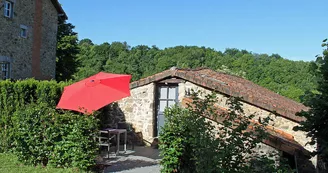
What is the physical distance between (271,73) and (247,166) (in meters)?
27.8

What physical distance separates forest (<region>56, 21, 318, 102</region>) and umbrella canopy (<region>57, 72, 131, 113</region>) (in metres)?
16.0

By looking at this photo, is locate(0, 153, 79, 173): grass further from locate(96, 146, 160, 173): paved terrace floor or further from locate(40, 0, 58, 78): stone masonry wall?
locate(40, 0, 58, 78): stone masonry wall

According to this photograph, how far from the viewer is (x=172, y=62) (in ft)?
121

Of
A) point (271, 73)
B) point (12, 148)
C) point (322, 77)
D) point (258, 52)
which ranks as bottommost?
point (12, 148)

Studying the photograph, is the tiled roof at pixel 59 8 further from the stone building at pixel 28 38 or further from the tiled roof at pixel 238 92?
the tiled roof at pixel 238 92

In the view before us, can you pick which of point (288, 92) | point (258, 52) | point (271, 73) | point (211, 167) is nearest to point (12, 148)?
point (211, 167)

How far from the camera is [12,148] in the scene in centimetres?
947

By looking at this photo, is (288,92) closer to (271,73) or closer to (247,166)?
(271,73)

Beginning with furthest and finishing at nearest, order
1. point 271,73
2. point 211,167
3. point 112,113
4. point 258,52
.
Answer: point 258,52 → point 271,73 → point 112,113 → point 211,167

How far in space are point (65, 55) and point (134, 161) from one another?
881 inches

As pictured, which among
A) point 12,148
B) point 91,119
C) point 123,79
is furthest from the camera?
point 12,148

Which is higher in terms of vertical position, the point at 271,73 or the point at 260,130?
the point at 271,73

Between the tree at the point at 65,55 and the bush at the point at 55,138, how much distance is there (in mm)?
21411

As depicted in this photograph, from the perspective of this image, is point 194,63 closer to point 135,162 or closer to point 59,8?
point 59,8
